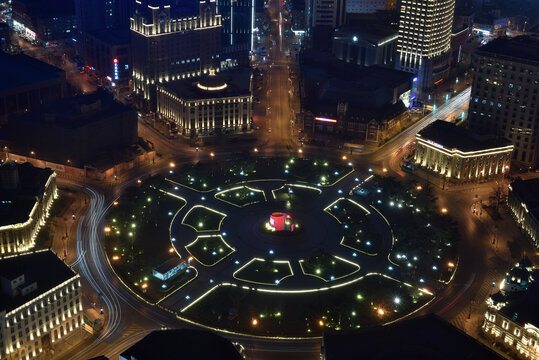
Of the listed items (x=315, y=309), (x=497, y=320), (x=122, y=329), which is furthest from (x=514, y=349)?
(x=122, y=329)

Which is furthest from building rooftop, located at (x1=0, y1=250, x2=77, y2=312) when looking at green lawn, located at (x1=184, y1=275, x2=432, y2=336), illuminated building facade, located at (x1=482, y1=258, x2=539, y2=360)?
illuminated building facade, located at (x1=482, y1=258, x2=539, y2=360)

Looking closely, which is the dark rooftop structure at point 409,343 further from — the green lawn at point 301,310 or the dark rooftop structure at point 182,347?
the dark rooftop structure at point 182,347

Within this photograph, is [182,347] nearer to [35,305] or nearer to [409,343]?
[35,305]

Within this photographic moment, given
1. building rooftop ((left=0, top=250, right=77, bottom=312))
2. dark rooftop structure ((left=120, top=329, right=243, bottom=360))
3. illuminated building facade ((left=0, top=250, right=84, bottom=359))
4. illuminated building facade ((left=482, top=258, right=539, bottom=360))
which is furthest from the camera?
illuminated building facade ((left=482, top=258, right=539, bottom=360))

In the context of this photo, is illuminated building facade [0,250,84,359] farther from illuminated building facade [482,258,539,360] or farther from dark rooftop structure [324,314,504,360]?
illuminated building facade [482,258,539,360]

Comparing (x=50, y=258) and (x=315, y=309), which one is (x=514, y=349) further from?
(x=50, y=258)

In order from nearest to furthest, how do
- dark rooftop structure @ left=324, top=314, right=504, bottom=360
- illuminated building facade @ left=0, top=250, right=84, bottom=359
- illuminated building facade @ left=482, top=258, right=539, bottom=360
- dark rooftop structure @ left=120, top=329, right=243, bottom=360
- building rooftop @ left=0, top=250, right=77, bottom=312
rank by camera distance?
dark rooftop structure @ left=120, top=329, right=243, bottom=360 < dark rooftop structure @ left=324, top=314, right=504, bottom=360 < illuminated building facade @ left=0, top=250, right=84, bottom=359 < building rooftop @ left=0, top=250, right=77, bottom=312 < illuminated building facade @ left=482, top=258, right=539, bottom=360

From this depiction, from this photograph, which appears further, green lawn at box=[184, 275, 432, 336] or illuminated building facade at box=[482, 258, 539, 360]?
green lawn at box=[184, 275, 432, 336]

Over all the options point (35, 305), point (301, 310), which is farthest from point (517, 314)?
point (35, 305)
